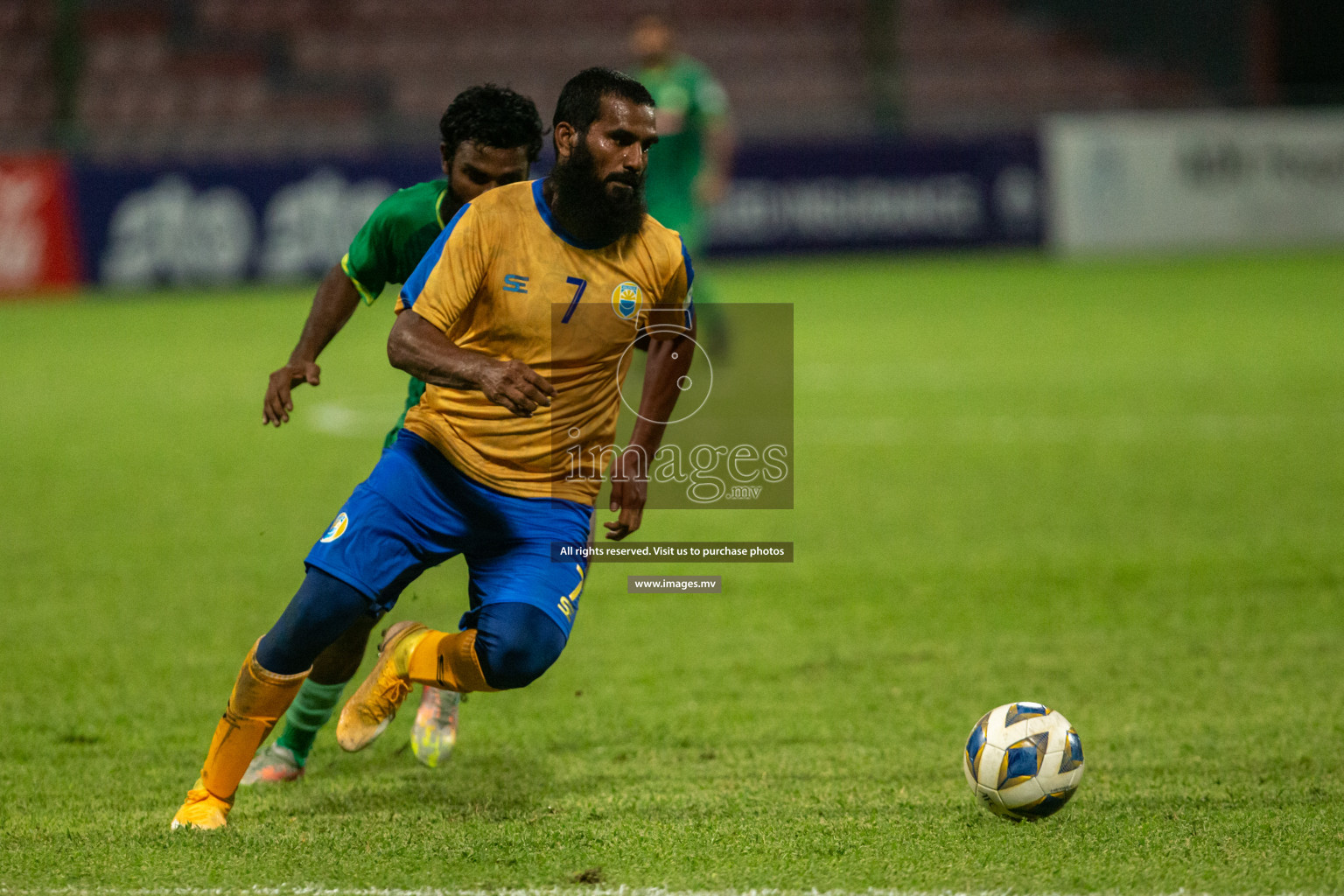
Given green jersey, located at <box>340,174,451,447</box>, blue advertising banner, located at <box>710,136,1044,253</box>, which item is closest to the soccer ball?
green jersey, located at <box>340,174,451,447</box>

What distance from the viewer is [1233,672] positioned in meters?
5.12

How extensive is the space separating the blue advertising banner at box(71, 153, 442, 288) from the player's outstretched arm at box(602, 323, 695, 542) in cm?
1527

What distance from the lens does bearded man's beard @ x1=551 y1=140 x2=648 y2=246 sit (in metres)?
3.71

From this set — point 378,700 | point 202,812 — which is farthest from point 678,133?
point 202,812

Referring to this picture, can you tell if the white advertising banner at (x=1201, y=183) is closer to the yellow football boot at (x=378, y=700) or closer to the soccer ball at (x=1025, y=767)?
the soccer ball at (x=1025, y=767)

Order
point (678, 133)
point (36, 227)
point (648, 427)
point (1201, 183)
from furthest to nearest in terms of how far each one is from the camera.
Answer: point (1201, 183), point (36, 227), point (678, 133), point (648, 427)

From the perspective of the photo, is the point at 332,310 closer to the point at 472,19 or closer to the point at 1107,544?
the point at 1107,544

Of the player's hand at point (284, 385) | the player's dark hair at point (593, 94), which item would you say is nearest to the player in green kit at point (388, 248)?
the player's hand at point (284, 385)

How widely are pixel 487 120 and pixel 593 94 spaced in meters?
0.50

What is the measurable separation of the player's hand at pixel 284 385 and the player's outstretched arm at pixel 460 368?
49cm

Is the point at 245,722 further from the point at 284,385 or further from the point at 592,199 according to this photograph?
the point at 592,199

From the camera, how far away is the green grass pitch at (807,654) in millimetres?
3586

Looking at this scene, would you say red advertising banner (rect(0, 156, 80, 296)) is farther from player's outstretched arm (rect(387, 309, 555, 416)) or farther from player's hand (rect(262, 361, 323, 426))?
player's outstretched arm (rect(387, 309, 555, 416))

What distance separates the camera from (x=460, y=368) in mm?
3496
